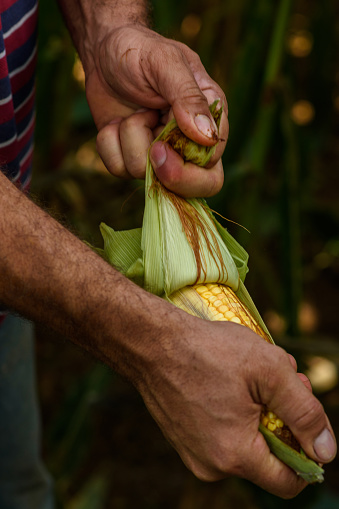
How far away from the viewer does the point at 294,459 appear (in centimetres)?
67

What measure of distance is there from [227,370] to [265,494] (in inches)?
35.3

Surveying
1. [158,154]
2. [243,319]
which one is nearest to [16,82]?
[158,154]

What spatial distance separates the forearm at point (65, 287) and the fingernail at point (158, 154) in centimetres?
21

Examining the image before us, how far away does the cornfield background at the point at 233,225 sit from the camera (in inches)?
58.8

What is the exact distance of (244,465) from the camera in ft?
2.18

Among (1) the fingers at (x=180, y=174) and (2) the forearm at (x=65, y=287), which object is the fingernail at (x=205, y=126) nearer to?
(1) the fingers at (x=180, y=174)

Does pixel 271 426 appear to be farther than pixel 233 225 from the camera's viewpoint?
No

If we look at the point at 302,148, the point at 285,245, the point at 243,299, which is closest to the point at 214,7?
the point at 302,148

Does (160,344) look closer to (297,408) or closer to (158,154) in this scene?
(297,408)

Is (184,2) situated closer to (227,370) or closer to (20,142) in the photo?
(20,142)

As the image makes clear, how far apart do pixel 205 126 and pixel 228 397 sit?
1.16ft

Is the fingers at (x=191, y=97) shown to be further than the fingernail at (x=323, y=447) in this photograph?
Yes

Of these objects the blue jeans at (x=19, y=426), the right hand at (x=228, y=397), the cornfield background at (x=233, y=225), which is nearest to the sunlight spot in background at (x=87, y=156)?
the cornfield background at (x=233, y=225)

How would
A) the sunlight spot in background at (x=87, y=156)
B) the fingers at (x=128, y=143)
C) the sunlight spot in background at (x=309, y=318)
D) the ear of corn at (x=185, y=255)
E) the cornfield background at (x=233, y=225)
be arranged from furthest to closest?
the sunlight spot in background at (x=87, y=156)
the sunlight spot in background at (x=309, y=318)
the cornfield background at (x=233, y=225)
the fingers at (x=128, y=143)
the ear of corn at (x=185, y=255)
